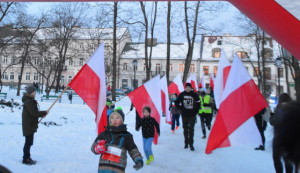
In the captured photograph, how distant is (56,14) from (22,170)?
2792 centimetres

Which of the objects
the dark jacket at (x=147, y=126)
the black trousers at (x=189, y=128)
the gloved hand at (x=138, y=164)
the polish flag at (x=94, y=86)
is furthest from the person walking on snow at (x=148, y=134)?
the gloved hand at (x=138, y=164)

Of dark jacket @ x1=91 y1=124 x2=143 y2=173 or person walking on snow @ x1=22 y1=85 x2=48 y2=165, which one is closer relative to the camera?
dark jacket @ x1=91 y1=124 x2=143 y2=173

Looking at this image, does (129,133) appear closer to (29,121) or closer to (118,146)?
(118,146)

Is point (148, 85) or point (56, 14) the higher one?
point (56, 14)

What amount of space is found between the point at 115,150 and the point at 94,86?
3091 mm

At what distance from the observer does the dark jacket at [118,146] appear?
404 cm

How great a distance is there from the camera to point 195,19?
78.9 ft

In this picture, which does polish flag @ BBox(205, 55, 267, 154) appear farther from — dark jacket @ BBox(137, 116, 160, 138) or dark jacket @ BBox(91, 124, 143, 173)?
dark jacket @ BBox(137, 116, 160, 138)

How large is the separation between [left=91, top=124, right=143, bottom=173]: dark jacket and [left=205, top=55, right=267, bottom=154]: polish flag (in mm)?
1730

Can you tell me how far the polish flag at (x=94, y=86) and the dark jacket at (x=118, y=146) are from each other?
2.40m

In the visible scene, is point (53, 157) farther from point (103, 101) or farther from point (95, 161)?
point (103, 101)

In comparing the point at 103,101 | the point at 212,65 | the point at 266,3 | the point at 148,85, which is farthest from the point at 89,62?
the point at 212,65

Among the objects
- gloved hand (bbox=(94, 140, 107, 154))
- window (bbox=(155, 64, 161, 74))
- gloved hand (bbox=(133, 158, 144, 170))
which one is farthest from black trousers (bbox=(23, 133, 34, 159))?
window (bbox=(155, 64, 161, 74))

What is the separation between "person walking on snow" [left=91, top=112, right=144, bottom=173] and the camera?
3.97m
